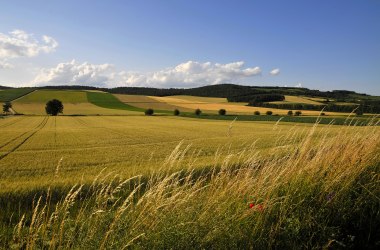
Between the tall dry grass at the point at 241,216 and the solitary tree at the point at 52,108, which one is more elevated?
the tall dry grass at the point at 241,216

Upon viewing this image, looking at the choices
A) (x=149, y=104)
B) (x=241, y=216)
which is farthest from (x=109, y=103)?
(x=241, y=216)

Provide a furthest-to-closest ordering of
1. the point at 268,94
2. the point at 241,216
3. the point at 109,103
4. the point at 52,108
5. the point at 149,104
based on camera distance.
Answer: the point at 268,94 < the point at 149,104 < the point at 109,103 < the point at 52,108 < the point at 241,216

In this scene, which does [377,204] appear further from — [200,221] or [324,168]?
[200,221]

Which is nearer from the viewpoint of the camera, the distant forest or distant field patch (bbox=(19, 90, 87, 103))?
the distant forest

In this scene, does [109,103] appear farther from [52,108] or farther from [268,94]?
[268,94]

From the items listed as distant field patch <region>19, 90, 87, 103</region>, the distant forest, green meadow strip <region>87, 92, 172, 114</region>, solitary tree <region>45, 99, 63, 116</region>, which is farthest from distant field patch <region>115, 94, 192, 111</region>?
the distant forest

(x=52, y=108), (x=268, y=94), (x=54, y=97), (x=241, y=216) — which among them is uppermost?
(x=268, y=94)

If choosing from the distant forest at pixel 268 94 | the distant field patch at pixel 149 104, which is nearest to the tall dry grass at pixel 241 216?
the distant forest at pixel 268 94

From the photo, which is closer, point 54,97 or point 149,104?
point 149,104

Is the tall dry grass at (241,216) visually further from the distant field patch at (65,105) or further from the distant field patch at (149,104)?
the distant field patch at (149,104)

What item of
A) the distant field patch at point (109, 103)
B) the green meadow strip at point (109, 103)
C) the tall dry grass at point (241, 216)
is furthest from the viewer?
the distant field patch at point (109, 103)

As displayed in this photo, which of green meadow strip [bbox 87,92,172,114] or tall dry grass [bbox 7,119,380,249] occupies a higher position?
tall dry grass [bbox 7,119,380,249]

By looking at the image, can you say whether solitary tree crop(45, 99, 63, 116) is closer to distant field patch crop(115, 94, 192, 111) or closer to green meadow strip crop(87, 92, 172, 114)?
green meadow strip crop(87, 92, 172, 114)

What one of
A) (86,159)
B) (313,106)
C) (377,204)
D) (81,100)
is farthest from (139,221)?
(81,100)
